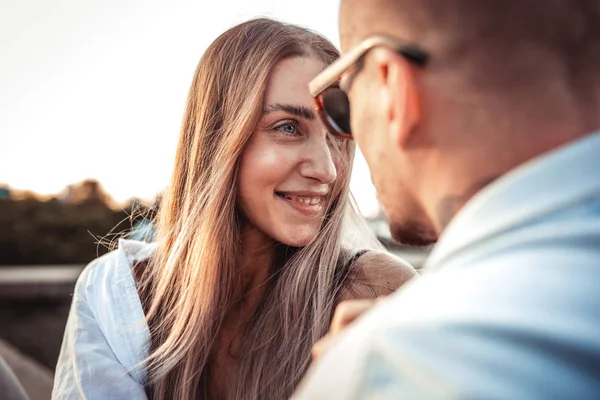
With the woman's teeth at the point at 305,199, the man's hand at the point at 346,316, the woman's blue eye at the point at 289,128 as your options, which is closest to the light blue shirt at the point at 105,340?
the woman's teeth at the point at 305,199

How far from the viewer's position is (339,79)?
115 cm

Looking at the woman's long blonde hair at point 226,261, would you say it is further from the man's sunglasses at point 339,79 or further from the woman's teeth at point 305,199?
the man's sunglasses at point 339,79

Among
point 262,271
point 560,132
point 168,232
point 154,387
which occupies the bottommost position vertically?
point 154,387

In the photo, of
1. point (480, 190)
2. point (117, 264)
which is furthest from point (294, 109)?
point (480, 190)

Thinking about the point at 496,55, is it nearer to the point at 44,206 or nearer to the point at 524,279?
the point at 524,279

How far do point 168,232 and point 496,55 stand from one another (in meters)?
1.87

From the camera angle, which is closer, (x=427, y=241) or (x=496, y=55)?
Answer: (x=496, y=55)

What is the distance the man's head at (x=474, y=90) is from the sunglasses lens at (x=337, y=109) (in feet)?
0.93

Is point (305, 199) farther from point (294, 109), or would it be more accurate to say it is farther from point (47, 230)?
point (47, 230)

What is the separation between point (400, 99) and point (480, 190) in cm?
18

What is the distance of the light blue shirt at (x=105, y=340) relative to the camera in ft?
7.29

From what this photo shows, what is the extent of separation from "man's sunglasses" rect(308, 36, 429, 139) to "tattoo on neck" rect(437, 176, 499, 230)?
20 cm

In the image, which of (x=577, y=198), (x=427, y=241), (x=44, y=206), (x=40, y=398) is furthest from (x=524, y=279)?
(x=44, y=206)

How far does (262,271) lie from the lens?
256cm
